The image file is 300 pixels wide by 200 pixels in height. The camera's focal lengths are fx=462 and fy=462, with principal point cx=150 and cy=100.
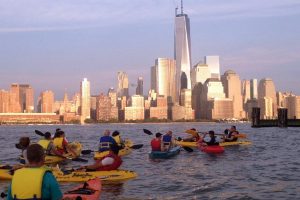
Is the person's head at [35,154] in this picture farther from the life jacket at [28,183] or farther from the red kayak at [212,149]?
the red kayak at [212,149]

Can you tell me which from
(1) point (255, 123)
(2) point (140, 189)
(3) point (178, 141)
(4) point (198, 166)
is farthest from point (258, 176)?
(1) point (255, 123)

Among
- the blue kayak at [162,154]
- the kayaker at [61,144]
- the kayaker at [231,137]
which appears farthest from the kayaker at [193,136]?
the kayaker at [61,144]

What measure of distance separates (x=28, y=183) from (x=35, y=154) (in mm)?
530

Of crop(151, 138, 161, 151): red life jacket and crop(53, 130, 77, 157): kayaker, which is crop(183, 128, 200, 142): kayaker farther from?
crop(53, 130, 77, 157): kayaker

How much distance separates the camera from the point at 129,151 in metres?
34.3

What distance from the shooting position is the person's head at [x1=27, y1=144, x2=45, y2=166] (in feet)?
Answer: 21.2

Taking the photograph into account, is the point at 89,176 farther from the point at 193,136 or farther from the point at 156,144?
the point at 193,136

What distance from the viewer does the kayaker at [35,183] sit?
6.70 metres

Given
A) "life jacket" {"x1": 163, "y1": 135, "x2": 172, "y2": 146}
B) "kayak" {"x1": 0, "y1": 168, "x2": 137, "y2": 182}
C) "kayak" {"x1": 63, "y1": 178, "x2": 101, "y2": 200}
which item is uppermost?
"life jacket" {"x1": 163, "y1": 135, "x2": 172, "y2": 146}

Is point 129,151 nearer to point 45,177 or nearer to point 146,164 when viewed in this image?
point 146,164

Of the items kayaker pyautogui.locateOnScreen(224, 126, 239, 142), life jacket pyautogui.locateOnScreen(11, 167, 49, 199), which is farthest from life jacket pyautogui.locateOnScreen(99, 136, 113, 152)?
life jacket pyautogui.locateOnScreen(11, 167, 49, 199)

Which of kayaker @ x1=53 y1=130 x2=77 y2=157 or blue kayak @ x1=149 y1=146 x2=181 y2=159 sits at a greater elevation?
kayaker @ x1=53 y1=130 x2=77 y2=157

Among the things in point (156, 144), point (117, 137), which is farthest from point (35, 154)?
point (117, 137)

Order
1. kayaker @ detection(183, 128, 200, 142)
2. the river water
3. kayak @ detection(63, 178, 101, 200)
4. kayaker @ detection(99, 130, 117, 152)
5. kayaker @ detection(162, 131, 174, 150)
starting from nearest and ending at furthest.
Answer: kayak @ detection(63, 178, 101, 200)
the river water
kayaker @ detection(99, 130, 117, 152)
kayaker @ detection(162, 131, 174, 150)
kayaker @ detection(183, 128, 200, 142)
